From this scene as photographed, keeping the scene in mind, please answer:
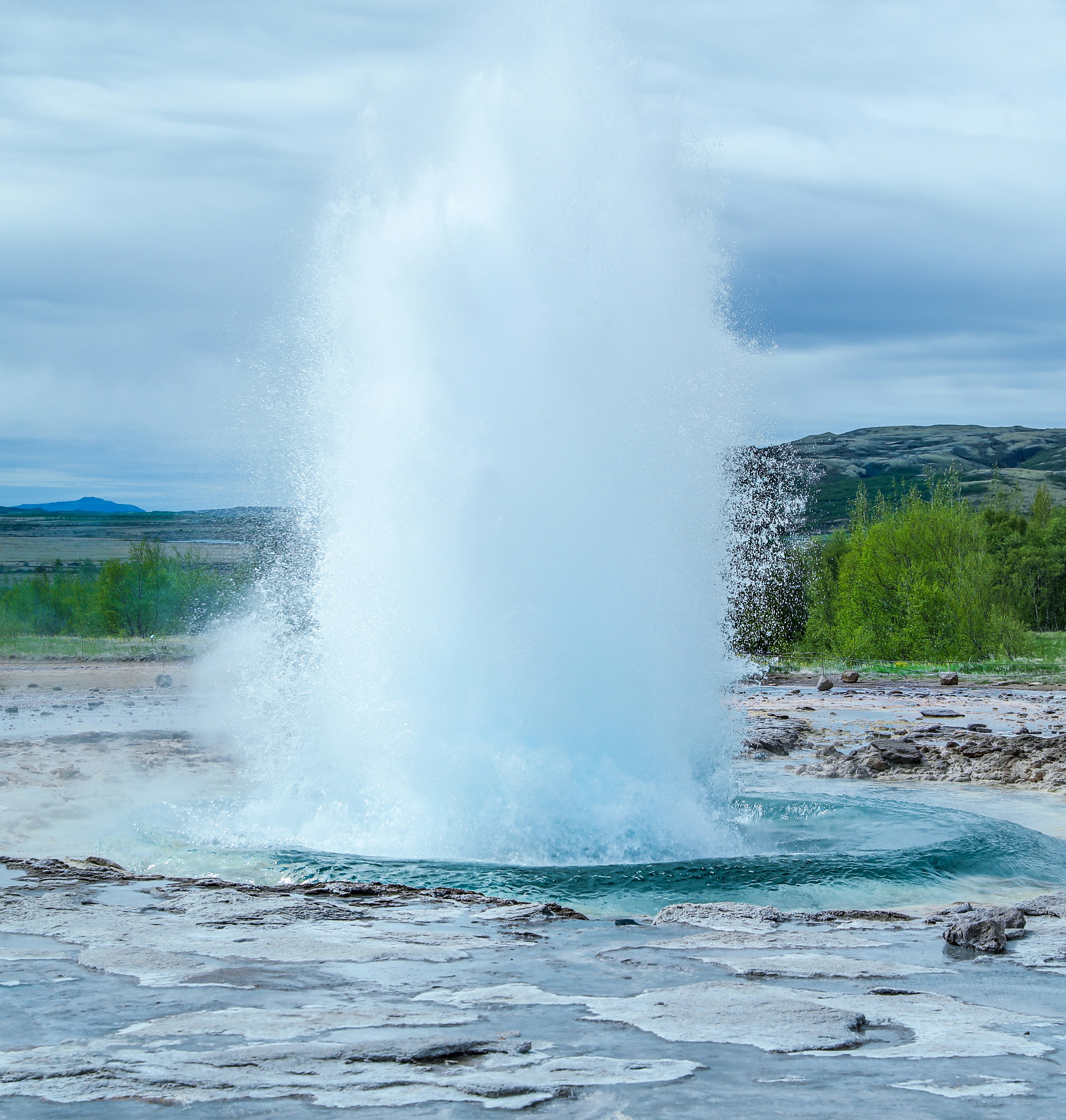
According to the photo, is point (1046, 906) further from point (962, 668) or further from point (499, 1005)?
point (962, 668)

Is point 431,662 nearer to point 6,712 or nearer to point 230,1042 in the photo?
point 230,1042

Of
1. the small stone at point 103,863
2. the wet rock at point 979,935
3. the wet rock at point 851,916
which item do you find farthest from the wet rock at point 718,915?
the small stone at point 103,863

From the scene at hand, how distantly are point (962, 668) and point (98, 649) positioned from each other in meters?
29.0

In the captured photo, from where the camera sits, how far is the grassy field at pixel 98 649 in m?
36.5

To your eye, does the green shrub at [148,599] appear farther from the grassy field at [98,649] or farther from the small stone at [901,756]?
the small stone at [901,756]

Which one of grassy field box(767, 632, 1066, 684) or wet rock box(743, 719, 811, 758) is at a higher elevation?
wet rock box(743, 719, 811, 758)

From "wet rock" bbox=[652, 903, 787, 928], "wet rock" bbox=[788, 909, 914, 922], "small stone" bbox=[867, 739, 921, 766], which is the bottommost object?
"small stone" bbox=[867, 739, 921, 766]

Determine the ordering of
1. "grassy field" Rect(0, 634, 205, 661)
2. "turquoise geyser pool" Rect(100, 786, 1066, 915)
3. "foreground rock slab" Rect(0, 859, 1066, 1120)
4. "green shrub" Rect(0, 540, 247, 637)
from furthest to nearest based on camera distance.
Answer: "green shrub" Rect(0, 540, 247, 637)
"grassy field" Rect(0, 634, 205, 661)
"turquoise geyser pool" Rect(100, 786, 1066, 915)
"foreground rock slab" Rect(0, 859, 1066, 1120)

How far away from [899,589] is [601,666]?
107 feet

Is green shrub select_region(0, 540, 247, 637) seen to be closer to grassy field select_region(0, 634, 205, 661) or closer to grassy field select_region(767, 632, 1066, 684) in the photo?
grassy field select_region(0, 634, 205, 661)

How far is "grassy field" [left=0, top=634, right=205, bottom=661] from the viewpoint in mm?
36531

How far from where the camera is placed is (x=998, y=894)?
7.66 m


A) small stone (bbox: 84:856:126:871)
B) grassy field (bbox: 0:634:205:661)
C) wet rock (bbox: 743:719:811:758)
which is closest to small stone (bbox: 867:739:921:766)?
wet rock (bbox: 743:719:811:758)

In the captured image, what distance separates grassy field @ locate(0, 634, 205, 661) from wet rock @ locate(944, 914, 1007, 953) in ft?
109
